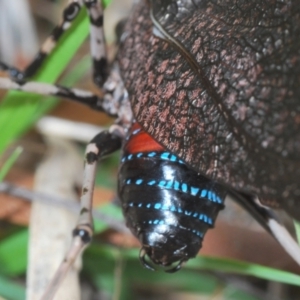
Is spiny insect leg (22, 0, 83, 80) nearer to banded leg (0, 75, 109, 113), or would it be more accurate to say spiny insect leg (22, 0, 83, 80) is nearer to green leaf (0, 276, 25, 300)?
banded leg (0, 75, 109, 113)

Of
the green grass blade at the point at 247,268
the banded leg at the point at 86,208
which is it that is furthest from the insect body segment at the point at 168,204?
the green grass blade at the point at 247,268

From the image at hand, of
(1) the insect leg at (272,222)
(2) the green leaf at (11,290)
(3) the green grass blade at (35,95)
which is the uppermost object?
(3) the green grass blade at (35,95)

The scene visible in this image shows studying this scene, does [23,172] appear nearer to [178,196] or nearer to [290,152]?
[178,196]

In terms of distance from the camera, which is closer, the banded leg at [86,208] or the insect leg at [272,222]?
the banded leg at [86,208]

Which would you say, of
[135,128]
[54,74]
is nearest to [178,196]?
[135,128]

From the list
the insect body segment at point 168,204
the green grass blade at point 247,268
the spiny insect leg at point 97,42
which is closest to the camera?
the insect body segment at point 168,204

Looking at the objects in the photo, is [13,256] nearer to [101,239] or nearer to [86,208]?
[101,239]

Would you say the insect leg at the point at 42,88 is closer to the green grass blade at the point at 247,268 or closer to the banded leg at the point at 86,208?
the banded leg at the point at 86,208
